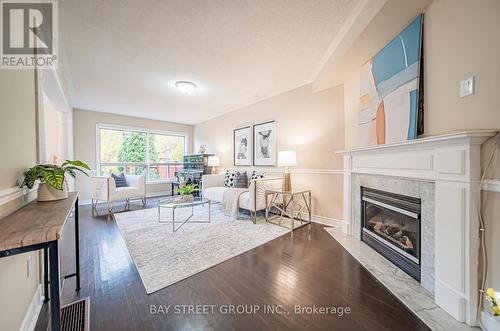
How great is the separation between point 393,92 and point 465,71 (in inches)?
24.8

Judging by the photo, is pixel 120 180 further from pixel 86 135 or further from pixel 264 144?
pixel 264 144

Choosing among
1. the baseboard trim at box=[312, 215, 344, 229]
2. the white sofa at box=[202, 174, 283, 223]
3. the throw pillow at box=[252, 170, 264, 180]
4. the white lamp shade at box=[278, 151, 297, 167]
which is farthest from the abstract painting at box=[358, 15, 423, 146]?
the throw pillow at box=[252, 170, 264, 180]

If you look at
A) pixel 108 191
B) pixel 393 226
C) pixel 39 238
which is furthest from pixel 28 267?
pixel 393 226

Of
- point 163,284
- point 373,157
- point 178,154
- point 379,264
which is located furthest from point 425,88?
point 178,154

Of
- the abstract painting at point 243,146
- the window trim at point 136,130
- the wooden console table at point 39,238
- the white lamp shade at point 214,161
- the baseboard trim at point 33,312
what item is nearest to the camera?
Result: the wooden console table at point 39,238

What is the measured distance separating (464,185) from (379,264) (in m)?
1.08

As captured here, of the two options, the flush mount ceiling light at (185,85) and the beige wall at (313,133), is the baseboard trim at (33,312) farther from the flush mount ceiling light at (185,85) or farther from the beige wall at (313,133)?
the beige wall at (313,133)

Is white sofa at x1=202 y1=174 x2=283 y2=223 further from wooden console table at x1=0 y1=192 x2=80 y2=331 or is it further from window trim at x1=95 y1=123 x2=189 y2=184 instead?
window trim at x1=95 y1=123 x2=189 y2=184

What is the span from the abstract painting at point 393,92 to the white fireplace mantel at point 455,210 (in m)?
0.35

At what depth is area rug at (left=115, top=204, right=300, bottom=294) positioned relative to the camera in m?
1.74

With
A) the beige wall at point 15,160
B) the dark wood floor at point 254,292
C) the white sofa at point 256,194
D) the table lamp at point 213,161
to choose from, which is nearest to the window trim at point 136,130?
the table lamp at point 213,161

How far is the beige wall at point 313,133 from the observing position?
2928 millimetres

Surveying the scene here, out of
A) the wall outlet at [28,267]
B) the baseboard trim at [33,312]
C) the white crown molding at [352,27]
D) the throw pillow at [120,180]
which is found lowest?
the baseboard trim at [33,312]

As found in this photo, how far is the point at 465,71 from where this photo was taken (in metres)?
1.25
